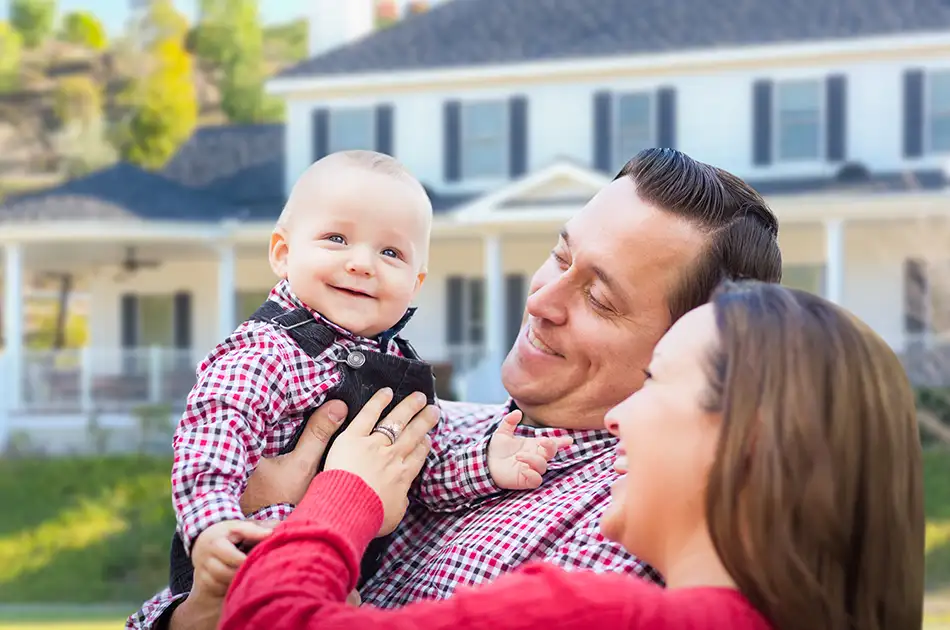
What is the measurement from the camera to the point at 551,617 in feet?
5.87

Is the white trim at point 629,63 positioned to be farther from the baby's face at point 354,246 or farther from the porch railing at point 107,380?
the baby's face at point 354,246

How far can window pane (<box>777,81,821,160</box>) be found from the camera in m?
21.1

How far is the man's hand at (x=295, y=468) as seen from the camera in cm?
263

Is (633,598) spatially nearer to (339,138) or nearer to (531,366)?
(531,366)

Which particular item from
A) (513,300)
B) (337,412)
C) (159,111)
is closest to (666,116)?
(513,300)

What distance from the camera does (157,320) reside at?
25.4 m

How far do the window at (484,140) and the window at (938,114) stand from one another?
7084 mm

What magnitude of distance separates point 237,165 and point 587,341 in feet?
84.3

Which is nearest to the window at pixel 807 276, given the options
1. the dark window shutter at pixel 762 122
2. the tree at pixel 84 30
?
the dark window shutter at pixel 762 122

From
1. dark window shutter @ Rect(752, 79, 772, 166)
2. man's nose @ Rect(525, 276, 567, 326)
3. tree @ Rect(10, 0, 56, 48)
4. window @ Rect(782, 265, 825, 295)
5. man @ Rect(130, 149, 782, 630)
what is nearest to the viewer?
man @ Rect(130, 149, 782, 630)

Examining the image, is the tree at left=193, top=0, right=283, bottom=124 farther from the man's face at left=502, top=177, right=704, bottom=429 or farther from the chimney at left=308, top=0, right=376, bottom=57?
the man's face at left=502, top=177, right=704, bottom=429

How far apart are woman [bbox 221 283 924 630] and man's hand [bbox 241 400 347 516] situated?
588 millimetres

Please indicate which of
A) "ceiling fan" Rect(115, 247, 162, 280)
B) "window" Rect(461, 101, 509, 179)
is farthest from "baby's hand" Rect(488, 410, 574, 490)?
"ceiling fan" Rect(115, 247, 162, 280)

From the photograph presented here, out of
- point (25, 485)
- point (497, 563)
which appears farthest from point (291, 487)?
point (25, 485)
